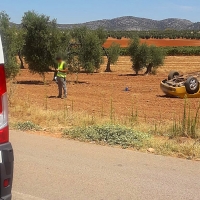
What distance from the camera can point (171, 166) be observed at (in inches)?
239

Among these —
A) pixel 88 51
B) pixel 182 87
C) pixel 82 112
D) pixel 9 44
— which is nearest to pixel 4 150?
pixel 82 112

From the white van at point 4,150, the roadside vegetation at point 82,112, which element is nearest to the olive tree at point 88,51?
the roadside vegetation at point 82,112

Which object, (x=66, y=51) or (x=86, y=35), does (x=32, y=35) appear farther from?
(x=86, y=35)

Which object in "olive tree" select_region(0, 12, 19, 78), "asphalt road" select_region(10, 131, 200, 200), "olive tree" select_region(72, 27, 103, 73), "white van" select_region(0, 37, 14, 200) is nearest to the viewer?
"white van" select_region(0, 37, 14, 200)

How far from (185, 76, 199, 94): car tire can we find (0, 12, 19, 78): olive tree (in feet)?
36.9

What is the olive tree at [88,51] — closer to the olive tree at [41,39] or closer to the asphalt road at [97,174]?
the olive tree at [41,39]

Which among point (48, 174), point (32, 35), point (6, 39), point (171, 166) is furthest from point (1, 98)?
point (32, 35)

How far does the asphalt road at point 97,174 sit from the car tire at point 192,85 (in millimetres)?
11067

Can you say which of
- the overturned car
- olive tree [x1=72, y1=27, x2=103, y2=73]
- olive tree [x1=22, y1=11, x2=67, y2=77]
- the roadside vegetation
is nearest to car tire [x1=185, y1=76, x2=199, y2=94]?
the overturned car

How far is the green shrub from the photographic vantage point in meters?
7.36

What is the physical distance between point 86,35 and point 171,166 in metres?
25.7

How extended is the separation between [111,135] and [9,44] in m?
18.7

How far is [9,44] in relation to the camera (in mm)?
25000

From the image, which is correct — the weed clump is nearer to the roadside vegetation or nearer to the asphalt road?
the roadside vegetation
